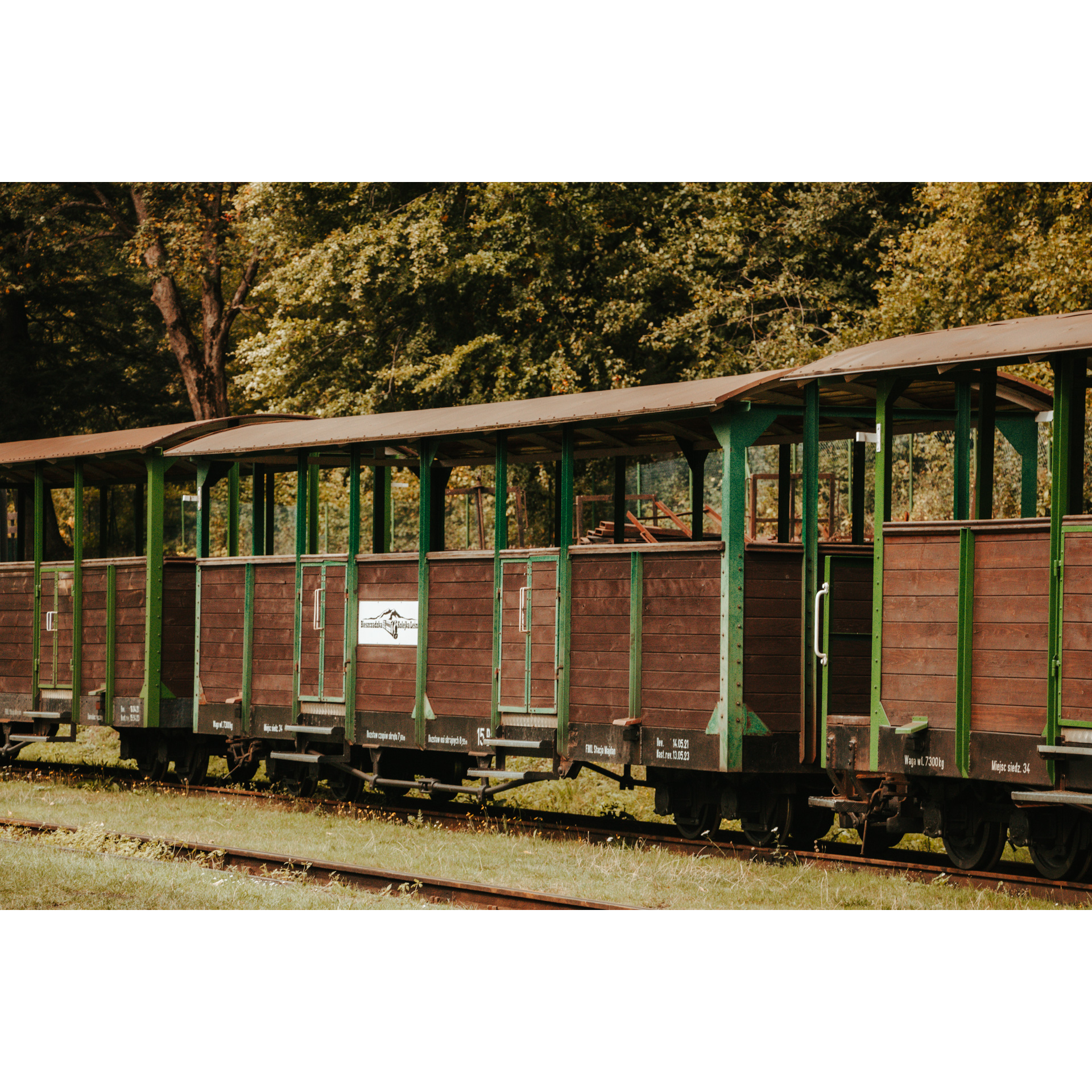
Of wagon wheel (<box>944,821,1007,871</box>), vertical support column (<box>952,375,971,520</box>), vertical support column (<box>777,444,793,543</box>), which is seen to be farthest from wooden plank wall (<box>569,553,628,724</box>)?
wagon wheel (<box>944,821,1007,871</box>)

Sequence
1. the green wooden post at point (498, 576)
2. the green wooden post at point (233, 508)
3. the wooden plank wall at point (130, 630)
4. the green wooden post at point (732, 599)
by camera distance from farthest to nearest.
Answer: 1. the green wooden post at point (233, 508)
2. the wooden plank wall at point (130, 630)
3. the green wooden post at point (498, 576)
4. the green wooden post at point (732, 599)

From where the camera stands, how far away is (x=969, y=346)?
874cm

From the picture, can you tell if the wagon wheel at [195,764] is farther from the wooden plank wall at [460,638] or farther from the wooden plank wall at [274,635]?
the wooden plank wall at [460,638]

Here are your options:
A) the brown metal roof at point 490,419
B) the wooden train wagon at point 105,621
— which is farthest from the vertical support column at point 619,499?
the wooden train wagon at point 105,621

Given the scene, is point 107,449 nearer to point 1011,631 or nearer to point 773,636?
point 773,636

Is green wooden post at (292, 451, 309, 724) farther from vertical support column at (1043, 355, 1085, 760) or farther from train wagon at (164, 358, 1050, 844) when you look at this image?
vertical support column at (1043, 355, 1085, 760)

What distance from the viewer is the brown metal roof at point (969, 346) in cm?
809

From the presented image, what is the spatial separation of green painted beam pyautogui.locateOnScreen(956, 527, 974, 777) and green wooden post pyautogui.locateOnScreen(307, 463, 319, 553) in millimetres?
6971

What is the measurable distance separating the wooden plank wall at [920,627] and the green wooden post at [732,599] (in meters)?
1.20

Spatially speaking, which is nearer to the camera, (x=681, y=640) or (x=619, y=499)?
(x=681, y=640)

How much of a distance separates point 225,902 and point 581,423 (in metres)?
4.90

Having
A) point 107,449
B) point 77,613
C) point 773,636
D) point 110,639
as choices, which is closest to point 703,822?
point 773,636

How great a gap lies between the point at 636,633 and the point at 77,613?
7982mm

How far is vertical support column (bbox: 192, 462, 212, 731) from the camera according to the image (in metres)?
14.9
